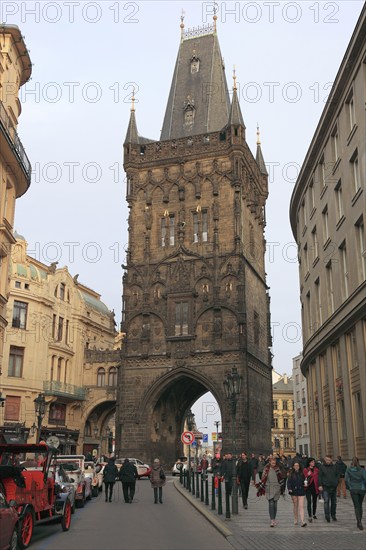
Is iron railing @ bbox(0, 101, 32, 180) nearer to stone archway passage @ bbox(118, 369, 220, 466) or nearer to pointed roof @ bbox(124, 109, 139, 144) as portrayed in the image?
stone archway passage @ bbox(118, 369, 220, 466)

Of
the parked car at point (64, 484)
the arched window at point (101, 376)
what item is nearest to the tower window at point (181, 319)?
the arched window at point (101, 376)

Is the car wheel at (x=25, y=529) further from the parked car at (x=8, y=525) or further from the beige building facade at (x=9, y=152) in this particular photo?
the beige building facade at (x=9, y=152)

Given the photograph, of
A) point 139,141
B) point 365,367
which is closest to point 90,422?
point 139,141

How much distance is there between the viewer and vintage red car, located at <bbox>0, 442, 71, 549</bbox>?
10.8m

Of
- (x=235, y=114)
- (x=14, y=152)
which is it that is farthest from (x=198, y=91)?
(x=14, y=152)

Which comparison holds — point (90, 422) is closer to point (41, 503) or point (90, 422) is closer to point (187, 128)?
point (187, 128)

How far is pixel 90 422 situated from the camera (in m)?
59.2

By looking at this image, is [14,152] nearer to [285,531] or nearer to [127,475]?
[127,475]

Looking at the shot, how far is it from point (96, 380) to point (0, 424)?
15.1 metres

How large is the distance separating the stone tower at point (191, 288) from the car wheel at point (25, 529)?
32.0 metres

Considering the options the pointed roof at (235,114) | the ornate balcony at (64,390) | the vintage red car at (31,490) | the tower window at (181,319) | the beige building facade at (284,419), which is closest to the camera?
the vintage red car at (31,490)

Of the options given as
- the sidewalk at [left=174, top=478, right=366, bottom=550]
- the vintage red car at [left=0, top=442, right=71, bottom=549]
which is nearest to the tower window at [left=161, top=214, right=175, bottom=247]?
the sidewalk at [left=174, top=478, right=366, bottom=550]

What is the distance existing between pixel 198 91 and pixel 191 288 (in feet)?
65.3

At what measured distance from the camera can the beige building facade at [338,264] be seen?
74.0 feet
